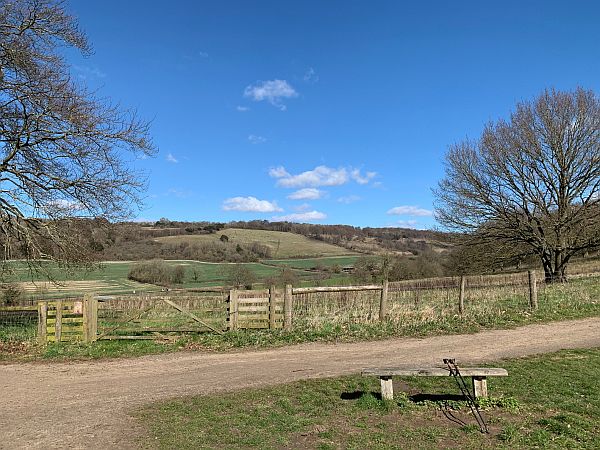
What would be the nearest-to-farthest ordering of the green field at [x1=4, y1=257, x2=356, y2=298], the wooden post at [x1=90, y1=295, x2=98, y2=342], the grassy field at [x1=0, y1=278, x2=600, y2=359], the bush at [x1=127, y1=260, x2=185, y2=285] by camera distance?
the grassy field at [x1=0, y1=278, x2=600, y2=359] < the wooden post at [x1=90, y1=295, x2=98, y2=342] < the green field at [x1=4, y1=257, x2=356, y2=298] < the bush at [x1=127, y1=260, x2=185, y2=285]

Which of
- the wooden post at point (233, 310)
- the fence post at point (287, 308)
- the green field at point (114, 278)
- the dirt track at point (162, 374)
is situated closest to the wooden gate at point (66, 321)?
the green field at point (114, 278)

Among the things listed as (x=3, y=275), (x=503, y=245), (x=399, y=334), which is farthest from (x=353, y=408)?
(x=503, y=245)

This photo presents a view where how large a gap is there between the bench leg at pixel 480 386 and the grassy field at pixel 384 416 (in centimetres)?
18

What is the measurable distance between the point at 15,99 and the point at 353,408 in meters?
13.1

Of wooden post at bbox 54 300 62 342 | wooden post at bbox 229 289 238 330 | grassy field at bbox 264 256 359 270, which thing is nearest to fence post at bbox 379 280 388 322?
wooden post at bbox 229 289 238 330

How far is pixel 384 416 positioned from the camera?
673 centimetres

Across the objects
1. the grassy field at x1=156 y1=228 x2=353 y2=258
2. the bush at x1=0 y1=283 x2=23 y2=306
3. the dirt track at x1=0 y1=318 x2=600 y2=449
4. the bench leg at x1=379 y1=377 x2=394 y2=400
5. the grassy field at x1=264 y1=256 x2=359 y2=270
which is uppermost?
the grassy field at x1=156 y1=228 x2=353 y2=258

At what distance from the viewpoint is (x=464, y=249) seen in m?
31.0

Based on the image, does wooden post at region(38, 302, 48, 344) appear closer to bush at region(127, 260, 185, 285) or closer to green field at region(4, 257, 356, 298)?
green field at region(4, 257, 356, 298)

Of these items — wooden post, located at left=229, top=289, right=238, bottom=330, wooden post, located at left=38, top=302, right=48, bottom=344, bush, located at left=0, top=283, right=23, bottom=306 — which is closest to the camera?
wooden post, located at left=38, top=302, right=48, bottom=344

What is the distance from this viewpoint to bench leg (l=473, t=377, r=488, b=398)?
7102 millimetres

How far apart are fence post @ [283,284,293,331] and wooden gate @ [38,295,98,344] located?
5.74 meters

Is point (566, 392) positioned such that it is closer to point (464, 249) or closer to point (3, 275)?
point (3, 275)

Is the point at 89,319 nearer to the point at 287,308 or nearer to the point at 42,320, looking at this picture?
the point at 42,320
